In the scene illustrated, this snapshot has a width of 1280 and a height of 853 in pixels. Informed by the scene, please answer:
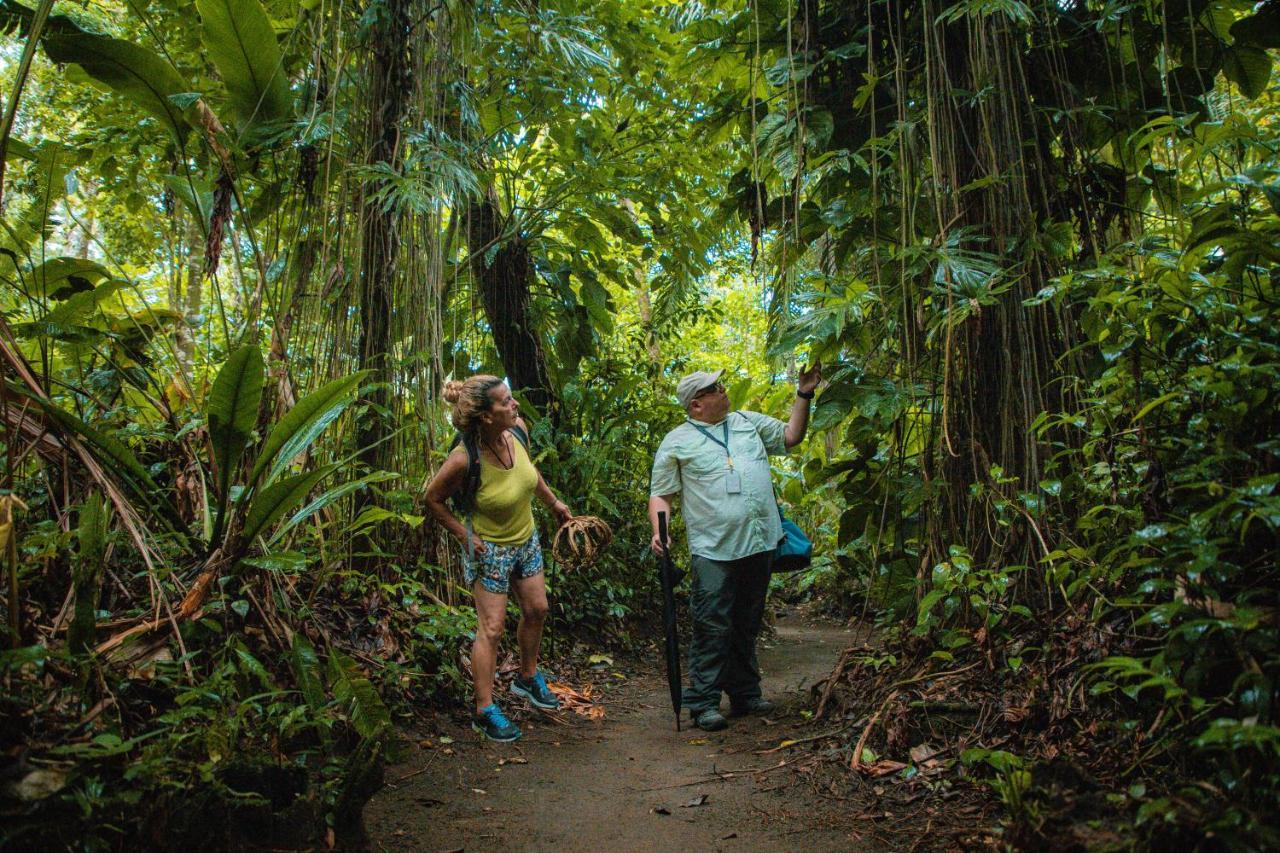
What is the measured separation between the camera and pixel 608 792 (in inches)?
116

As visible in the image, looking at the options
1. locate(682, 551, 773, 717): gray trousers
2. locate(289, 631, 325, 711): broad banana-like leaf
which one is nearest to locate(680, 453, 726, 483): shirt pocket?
locate(682, 551, 773, 717): gray trousers

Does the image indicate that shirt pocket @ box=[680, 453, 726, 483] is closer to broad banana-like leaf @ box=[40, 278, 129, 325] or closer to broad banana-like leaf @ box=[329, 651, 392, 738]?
broad banana-like leaf @ box=[329, 651, 392, 738]

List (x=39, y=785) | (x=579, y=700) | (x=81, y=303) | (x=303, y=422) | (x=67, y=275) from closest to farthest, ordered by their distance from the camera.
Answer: (x=39, y=785) → (x=303, y=422) → (x=81, y=303) → (x=67, y=275) → (x=579, y=700)

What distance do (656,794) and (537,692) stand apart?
1.22m

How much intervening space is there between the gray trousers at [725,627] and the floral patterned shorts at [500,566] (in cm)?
84

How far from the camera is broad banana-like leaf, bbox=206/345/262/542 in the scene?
249cm

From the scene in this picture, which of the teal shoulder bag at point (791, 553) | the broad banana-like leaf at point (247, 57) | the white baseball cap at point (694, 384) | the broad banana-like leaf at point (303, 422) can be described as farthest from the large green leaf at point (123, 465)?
the teal shoulder bag at point (791, 553)

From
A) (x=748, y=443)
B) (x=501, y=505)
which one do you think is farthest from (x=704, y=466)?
(x=501, y=505)

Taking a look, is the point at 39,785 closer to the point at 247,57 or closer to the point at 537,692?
the point at 537,692

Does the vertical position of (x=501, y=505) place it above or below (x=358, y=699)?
above

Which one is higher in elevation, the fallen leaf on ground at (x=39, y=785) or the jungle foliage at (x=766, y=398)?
the jungle foliage at (x=766, y=398)

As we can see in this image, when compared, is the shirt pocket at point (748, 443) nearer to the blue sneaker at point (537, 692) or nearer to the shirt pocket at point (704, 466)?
the shirt pocket at point (704, 466)

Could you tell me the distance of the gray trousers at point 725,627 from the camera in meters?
3.85

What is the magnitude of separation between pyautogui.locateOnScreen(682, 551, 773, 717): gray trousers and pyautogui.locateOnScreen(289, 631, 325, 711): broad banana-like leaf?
1.89 metres
